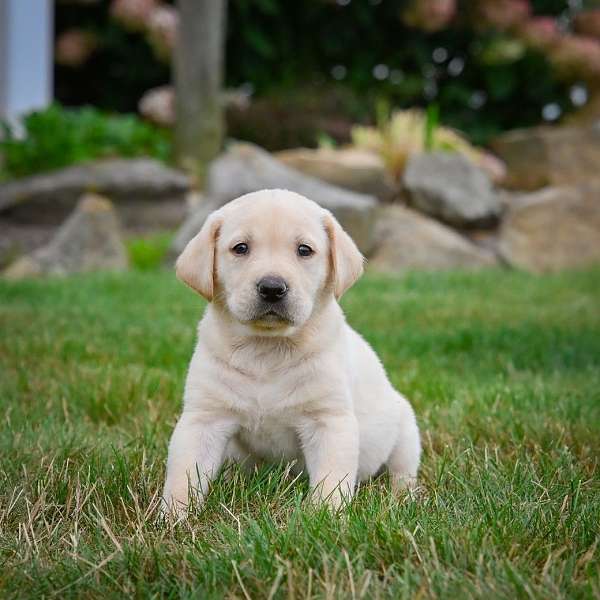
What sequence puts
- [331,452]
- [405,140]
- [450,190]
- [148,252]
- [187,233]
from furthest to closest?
1. [405,140]
2. [450,190]
3. [148,252]
4. [187,233]
5. [331,452]

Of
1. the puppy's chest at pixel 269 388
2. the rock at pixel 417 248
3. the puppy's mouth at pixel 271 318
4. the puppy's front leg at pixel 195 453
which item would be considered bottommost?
the rock at pixel 417 248

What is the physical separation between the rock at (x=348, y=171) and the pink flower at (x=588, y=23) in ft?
18.0

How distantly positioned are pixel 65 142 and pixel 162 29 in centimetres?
250

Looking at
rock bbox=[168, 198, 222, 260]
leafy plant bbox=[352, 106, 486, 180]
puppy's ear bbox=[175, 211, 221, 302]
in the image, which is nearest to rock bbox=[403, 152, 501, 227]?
leafy plant bbox=[352, 106, 486, 180]

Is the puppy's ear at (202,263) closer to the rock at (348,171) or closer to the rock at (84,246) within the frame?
the rock at (84,246)

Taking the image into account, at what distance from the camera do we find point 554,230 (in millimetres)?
10375

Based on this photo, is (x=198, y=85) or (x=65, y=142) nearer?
(x=65, y=142)

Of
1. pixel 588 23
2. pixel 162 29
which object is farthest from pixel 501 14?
pixel 162 29

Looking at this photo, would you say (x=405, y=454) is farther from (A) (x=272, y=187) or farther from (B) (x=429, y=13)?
(B) (x=429, y=13)

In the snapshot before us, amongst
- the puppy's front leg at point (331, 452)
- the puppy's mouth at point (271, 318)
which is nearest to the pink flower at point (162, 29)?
the puppy's mouth at point (271, 318)

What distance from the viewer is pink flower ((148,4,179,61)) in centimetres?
1166

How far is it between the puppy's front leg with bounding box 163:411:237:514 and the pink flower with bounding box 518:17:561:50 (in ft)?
39.1

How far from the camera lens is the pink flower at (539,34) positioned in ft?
42.7

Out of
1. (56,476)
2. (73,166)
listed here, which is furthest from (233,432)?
(73,166)
